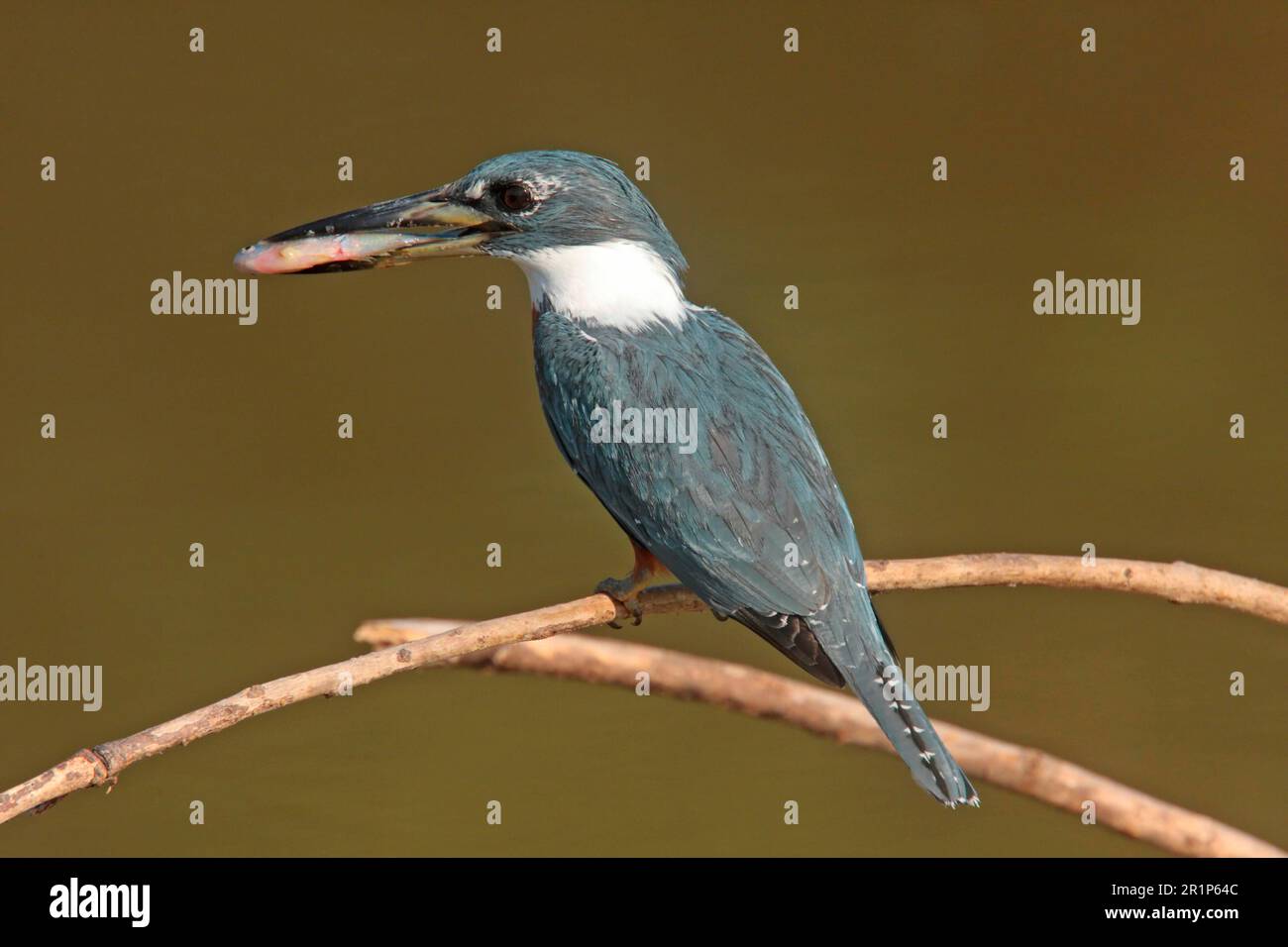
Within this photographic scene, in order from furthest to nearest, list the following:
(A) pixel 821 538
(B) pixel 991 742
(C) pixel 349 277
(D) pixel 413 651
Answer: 1. (C) pixel 349 277
2. (B) pixel 991 742
3. (A) pixel 821 538
4. (D) pixel 413 651

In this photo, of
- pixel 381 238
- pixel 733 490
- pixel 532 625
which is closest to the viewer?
pixel 532 625

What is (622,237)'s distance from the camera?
2645 mm

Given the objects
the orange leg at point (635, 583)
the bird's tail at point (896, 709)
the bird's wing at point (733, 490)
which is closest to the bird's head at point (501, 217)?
the bird's wing at point (733, 490)

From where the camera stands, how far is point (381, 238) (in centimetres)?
256

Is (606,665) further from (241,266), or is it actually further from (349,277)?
(349,277)

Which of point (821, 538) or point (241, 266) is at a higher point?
point (241, 266)

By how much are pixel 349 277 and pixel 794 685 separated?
1784 millimetres

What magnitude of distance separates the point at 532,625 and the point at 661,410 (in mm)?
473

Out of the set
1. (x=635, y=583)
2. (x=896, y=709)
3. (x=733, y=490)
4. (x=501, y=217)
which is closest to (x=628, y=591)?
(x=635, y=583)

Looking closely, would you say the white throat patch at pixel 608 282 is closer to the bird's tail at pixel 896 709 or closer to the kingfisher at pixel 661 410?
the kingfisher at pixel 661 410

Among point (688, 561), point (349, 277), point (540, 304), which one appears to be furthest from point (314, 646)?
point (688, 561)

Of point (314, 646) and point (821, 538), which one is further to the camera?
point (314, 646)

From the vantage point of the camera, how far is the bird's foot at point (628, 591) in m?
2.46

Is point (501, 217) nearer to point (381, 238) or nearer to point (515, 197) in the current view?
point (515, 197)
